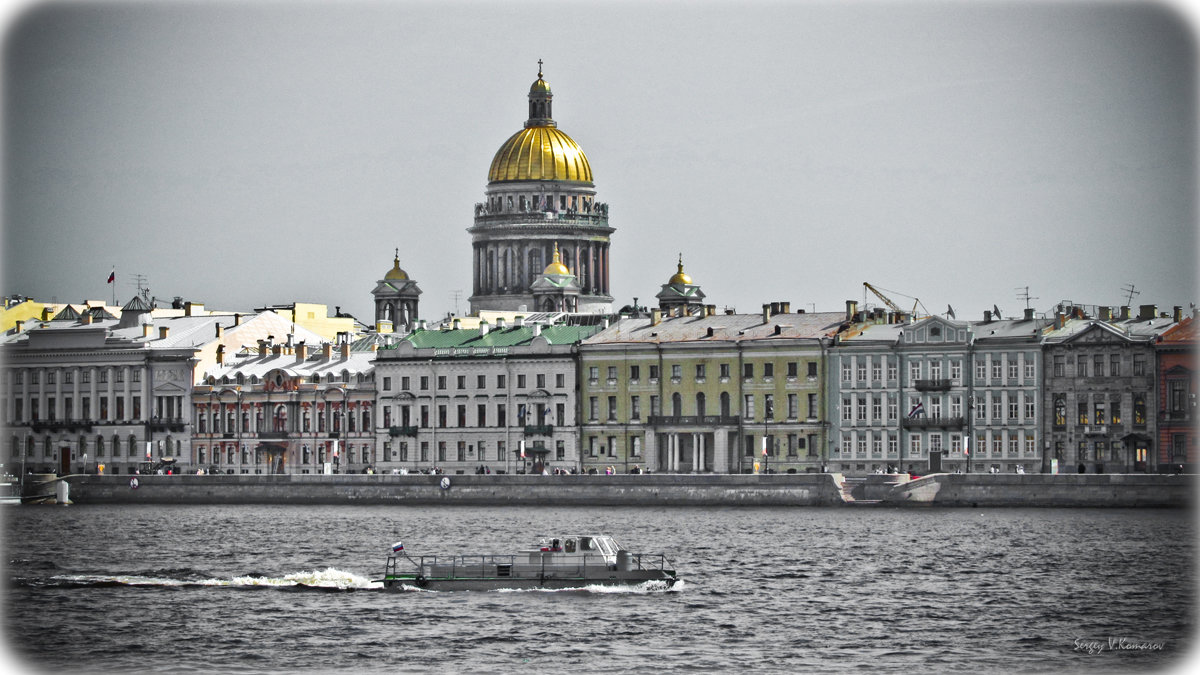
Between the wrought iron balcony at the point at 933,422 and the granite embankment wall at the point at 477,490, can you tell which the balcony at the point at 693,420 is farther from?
the granite embankment wall at the point at 477,490

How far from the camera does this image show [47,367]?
11794 cm

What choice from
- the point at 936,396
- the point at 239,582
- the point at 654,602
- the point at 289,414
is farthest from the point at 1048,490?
the point at 289,414

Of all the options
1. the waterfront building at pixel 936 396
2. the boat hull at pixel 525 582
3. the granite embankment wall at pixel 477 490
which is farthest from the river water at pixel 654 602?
the waterfront building at pixel 936 396

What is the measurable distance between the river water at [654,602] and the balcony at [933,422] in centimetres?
1425

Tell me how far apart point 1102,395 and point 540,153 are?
2682 inches

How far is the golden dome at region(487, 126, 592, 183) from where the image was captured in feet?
511

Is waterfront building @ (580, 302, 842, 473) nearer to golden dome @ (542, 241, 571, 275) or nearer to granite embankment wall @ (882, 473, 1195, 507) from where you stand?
granite embankment wall @ (882, 473, 1195, 507)

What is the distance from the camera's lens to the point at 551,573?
5600 centimetres

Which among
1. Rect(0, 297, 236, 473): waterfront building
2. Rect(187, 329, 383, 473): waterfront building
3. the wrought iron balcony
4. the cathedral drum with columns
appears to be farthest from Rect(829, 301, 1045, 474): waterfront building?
the cathedral drum with columns

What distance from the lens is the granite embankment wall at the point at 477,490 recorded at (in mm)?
88812

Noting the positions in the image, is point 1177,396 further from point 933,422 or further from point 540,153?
point 540,153

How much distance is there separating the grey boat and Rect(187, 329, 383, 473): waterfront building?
50.8 m

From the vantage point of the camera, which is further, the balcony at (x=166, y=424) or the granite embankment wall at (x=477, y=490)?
the balcony at (x=166, y=424)

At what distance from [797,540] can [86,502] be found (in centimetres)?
3725
